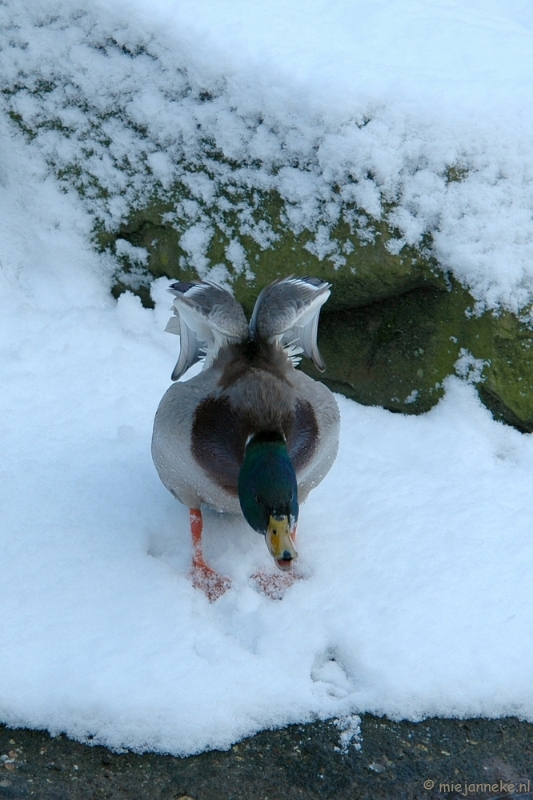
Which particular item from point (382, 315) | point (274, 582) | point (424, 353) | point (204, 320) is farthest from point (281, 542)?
point (382, 315)

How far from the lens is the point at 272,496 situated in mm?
2570

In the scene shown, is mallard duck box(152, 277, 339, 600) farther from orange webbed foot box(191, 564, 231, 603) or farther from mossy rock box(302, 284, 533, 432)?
mossy rock box(302, 284, 533, 432)

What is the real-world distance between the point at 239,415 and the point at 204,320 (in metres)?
0.40

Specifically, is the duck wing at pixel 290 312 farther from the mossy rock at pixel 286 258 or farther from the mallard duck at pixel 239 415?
the mossy rock at pixel 286 258

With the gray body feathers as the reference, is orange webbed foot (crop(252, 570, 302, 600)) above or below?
below

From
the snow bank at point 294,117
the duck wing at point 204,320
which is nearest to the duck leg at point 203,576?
the duck wing at point 204,320

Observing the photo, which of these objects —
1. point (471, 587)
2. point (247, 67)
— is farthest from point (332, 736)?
point (247, 67)

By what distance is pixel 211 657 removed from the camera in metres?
2.63

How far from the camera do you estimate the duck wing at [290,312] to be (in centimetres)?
316

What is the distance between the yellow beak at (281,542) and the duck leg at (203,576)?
0.46m

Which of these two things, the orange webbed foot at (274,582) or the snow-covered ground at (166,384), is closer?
the snow-covered ground at (166,384)

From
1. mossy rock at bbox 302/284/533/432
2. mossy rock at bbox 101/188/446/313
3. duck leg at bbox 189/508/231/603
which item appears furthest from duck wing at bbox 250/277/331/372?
duck leg at bbox 189/508/231/603

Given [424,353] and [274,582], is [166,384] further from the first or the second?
[274,582]

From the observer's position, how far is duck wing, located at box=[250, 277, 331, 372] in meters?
3.16
